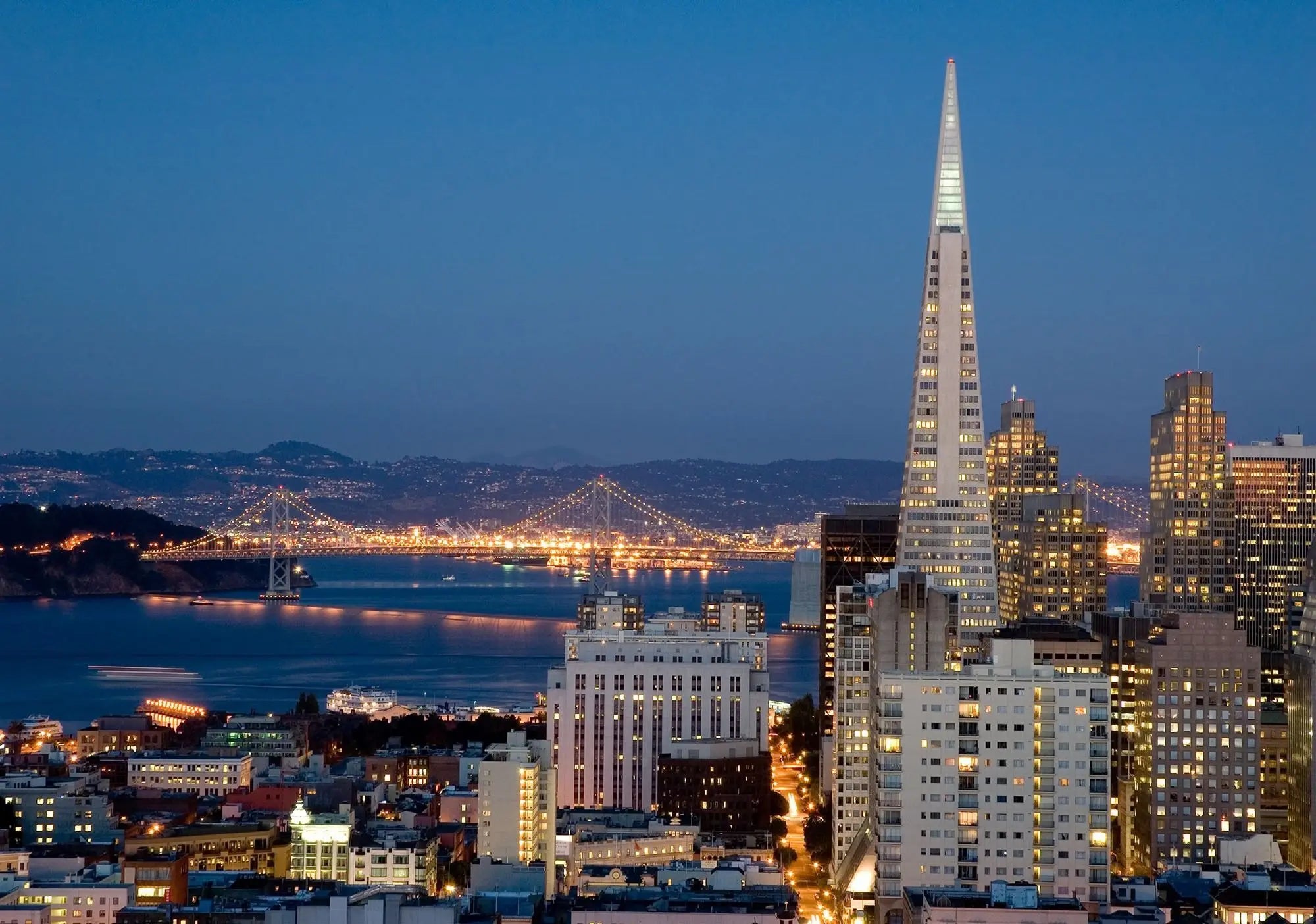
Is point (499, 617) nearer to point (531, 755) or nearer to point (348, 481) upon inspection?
point (531, 755)

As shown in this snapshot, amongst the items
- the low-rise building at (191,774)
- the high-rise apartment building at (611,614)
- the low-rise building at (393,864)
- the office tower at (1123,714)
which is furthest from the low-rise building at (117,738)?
the office tower at (1123,714)

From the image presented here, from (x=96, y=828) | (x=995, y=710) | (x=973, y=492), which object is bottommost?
(x=96, y=828)

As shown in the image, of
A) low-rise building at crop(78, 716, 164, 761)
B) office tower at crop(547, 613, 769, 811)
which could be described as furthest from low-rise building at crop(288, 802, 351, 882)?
low-rise building at crop(78, 716, 164, 761)

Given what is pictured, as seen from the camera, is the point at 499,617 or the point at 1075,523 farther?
the point at 499,617

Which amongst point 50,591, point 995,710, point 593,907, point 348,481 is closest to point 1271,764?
point 995,710

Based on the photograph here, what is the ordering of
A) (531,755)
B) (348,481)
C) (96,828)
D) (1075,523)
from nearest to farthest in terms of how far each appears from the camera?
(531,755) < (96,828) < (1075,523) < (348,481)
